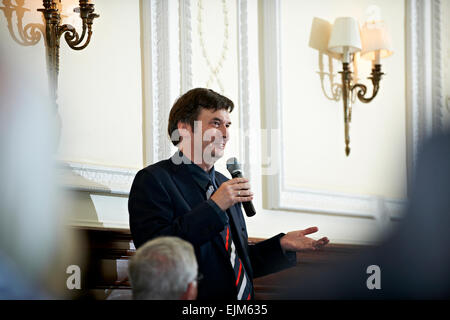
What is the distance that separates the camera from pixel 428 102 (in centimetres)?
459

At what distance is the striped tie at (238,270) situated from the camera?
2.21 m

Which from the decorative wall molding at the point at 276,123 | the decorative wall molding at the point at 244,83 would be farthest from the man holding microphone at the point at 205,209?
the decorative wall molding at the point at 276,123

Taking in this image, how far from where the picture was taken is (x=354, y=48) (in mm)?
4035

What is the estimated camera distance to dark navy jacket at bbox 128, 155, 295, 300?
207 centimetres

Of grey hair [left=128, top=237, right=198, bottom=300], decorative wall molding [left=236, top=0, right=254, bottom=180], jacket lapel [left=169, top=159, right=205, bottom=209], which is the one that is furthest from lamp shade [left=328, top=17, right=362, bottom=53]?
grey hair [left=128, top=237, right=198, bottom=300]

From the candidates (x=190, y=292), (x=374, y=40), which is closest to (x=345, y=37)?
(x=374, y=40)

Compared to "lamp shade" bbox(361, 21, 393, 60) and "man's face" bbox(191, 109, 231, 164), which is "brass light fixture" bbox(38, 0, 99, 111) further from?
"lamp shade" bbox(361, 21, 393, 60)

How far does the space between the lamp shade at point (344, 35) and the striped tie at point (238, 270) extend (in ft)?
6.49

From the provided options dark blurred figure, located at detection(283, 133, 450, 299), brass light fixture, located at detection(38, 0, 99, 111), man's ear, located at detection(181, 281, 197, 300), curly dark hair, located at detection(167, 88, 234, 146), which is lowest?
man's ear, located at detection(181, 281, 197, 300)

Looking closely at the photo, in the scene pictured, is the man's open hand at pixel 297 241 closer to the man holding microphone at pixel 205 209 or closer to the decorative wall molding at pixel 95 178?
the man holding microphone at pixel 205 209

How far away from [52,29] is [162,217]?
0.98m

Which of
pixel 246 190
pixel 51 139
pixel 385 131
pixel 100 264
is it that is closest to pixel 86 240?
pixel 100 264

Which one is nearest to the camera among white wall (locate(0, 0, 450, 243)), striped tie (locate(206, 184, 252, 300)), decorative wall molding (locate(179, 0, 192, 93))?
striped tie (locate(206, 184, 252, 300))

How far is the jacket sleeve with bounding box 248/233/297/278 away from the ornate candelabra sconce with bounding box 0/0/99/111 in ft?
3.21
